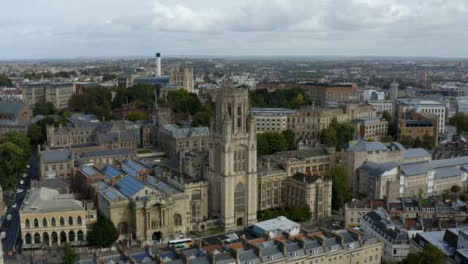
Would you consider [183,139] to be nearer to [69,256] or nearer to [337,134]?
[337,134]

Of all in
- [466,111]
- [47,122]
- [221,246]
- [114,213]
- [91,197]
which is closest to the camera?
[221,246]

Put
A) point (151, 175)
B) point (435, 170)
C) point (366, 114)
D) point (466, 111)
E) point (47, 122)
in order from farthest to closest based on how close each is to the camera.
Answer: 1. point (466, 111)
2. point (366, 114)
3. point (47, 122)
4. point (435, 170)
5. point (151, 175)

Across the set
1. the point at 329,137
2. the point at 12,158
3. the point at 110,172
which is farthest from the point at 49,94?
the point at 329,137

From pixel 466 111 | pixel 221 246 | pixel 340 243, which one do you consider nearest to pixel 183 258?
pixel 221 246

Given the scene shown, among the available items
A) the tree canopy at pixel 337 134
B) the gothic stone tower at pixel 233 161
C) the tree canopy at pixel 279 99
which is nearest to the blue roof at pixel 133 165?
the gothic stone tower at pixel 233 161

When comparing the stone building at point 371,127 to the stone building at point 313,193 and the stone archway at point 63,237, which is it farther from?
the stone archway at point 63,237

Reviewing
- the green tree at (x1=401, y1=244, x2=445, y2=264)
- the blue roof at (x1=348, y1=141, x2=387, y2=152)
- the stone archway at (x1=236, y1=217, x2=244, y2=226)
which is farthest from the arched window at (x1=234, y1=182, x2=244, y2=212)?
the green tree at (x1=401, y1=244, x2=445, y2=264)

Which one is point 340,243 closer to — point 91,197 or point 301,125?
point 91,197
